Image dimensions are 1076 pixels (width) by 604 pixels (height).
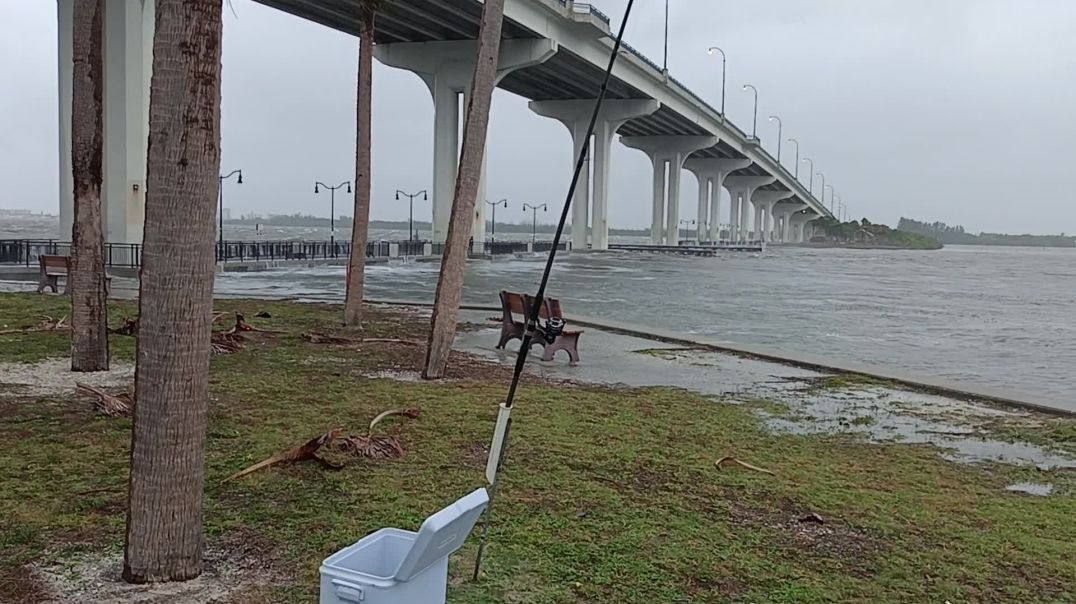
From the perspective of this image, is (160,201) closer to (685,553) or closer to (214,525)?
(214,525)

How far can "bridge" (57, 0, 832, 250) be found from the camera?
33.6 metres

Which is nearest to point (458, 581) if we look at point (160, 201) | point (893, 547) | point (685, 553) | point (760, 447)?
point (685, 553)

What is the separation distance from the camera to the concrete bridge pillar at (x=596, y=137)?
7581cm

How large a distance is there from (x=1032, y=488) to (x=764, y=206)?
169m

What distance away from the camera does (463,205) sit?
1096 centimetres

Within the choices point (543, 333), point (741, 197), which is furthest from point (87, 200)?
point (741, 197)

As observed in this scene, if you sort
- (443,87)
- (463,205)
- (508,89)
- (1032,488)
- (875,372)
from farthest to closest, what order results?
1. (508,89)
2. (443,87)
3. (875,372)
4. (463,205)
5. (1032,488)

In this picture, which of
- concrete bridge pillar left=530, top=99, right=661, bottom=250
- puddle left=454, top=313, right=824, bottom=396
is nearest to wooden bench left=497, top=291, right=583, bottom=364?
puddle left=454, top=313, right=824, bottom=396

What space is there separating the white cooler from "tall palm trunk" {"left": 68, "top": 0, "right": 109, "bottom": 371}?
7567mm

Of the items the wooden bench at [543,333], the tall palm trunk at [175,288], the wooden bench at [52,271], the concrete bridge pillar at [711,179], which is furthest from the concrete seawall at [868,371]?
the concrete bridge pillar at [711,179]

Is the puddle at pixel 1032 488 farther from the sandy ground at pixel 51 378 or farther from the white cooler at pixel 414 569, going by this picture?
the sandy ground at pixel 51 378

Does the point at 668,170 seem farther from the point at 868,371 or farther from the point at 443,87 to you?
the point at 868,371

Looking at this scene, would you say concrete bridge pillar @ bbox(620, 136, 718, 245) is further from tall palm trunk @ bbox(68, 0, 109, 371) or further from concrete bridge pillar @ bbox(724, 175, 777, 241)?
tall palm trunk @ bbox(68, 0, 109, 371)

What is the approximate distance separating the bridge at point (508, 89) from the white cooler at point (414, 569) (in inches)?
388
